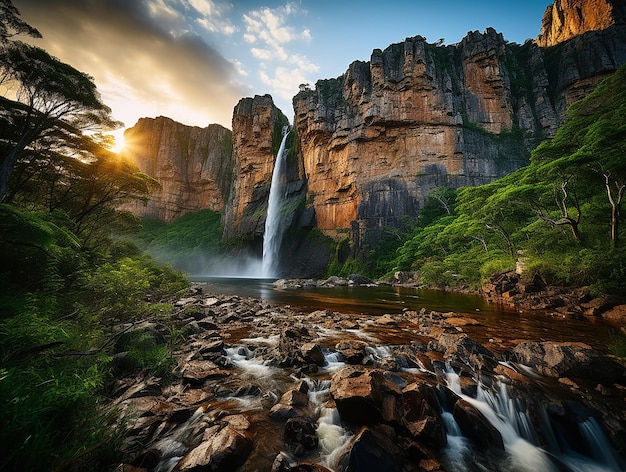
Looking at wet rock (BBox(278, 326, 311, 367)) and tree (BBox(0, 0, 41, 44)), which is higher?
tree (BBox(0, 0, 41, 44))

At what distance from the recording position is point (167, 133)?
7831cm

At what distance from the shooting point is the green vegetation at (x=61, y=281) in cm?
192

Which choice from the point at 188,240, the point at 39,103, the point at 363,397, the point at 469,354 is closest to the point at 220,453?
the point at 363,397

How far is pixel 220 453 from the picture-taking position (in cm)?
242

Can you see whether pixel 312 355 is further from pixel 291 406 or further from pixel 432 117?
pixel 432 117

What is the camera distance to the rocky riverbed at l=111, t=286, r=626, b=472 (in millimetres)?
2631

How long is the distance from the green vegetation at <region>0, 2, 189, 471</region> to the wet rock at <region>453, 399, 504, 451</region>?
3837 millimetres

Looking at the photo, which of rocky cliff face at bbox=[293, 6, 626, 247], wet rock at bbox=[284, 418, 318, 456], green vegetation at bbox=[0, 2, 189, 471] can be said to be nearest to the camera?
green vegetation at bbox=[0, 2, 189, 471]

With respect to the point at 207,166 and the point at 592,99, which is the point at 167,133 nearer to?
the point at 207,166

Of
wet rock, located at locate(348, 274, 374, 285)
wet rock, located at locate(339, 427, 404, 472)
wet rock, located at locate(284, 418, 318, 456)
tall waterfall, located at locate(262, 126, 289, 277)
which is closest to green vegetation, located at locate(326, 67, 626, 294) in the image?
wet rock, located at locate(348, 274, 374, 285)

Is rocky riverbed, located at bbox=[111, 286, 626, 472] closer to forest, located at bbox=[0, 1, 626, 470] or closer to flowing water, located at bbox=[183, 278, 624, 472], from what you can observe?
flowing water, located at bbox=[183, 278, 624, 472]

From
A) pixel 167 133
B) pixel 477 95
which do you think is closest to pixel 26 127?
pixel 477 95

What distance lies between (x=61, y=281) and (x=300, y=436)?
4.60 m

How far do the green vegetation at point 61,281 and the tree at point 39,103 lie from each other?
1.0 inches
